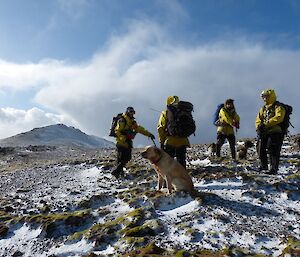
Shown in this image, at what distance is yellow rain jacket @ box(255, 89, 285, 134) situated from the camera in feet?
42.8

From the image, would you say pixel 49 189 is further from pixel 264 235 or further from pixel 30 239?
pixel 264 235

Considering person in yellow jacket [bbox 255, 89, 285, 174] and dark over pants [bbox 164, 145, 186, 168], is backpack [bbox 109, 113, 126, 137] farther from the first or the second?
person in yellow jacket [bbox 255, 89, 285, 174]

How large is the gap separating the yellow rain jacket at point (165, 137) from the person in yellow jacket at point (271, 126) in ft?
8.95

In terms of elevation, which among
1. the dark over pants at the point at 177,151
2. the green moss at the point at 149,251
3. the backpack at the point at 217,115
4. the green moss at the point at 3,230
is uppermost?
the backpack at the point at 217,115

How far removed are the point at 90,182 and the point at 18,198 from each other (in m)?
3.15

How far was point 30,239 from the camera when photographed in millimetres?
10242

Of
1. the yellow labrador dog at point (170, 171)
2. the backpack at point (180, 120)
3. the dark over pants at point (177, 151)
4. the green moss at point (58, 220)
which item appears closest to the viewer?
the green moss at point (58, 220)

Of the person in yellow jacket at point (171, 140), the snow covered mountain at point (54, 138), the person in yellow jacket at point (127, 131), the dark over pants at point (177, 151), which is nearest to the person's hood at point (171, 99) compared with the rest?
the person in yellow jacket at point (171, 140)

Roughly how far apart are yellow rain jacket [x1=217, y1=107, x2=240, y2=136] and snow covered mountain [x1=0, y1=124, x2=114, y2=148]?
4675 centimetres

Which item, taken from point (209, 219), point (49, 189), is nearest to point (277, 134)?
point (209, 219)

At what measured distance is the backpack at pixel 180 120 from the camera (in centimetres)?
1249

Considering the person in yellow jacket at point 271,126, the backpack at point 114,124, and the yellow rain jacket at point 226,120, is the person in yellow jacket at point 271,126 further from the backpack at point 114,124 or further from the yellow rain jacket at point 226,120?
the backpack at point 114,124

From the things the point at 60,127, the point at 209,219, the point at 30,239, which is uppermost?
the point at 60,127

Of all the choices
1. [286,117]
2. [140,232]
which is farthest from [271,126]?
[140,232]
